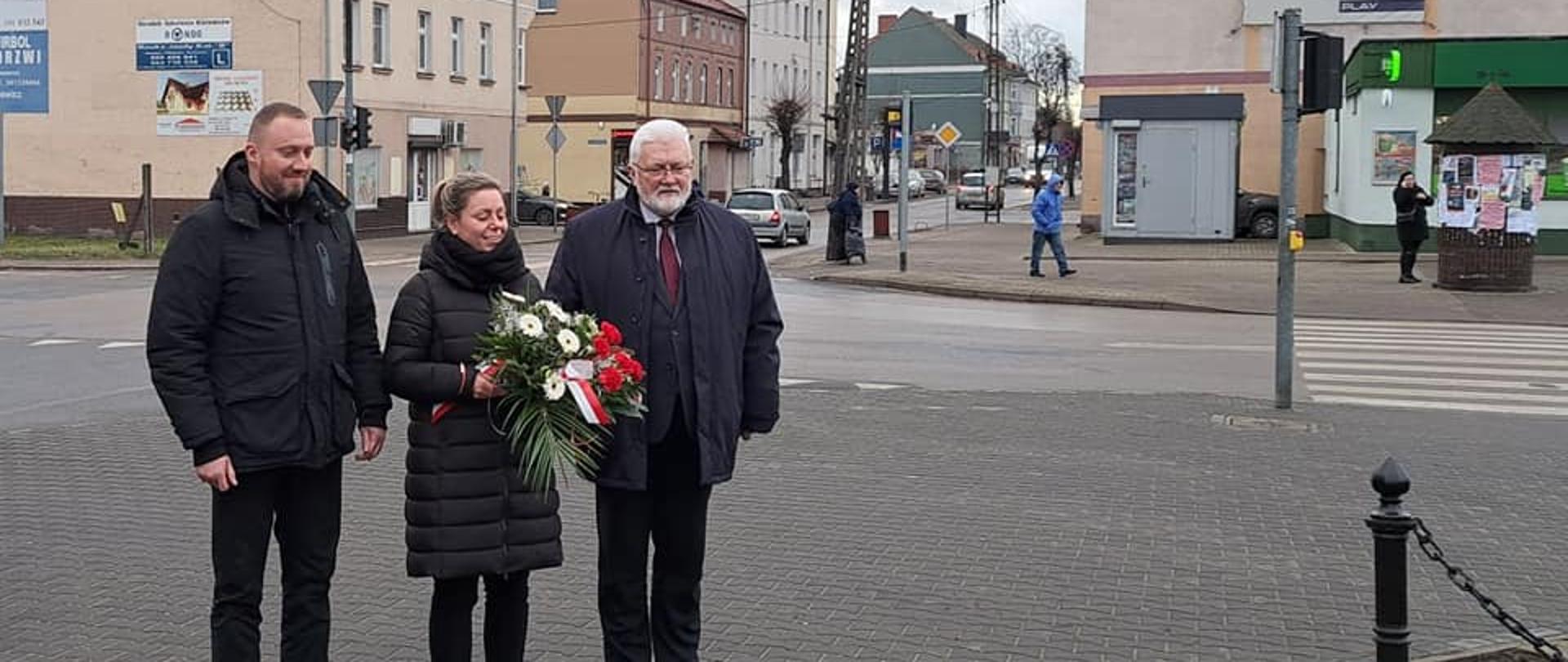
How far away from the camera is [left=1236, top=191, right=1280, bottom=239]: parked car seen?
39625 millimetres

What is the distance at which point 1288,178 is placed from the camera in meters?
13.3

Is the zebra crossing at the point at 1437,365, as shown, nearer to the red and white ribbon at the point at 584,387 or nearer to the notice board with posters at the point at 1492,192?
the notice board with posters at the point at 1492,192

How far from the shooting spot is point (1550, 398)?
46.7 feet

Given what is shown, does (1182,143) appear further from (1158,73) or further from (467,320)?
(467,320)

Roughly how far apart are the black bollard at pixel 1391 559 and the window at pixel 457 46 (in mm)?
44324

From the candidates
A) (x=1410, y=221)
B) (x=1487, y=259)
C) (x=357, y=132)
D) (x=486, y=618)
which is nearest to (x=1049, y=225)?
(x=1410, y=221)

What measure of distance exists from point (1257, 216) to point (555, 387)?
3673 centimetres

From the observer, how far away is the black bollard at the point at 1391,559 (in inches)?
198

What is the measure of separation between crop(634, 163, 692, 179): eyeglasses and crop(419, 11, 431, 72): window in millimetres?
42065

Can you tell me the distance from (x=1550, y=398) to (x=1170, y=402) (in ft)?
10.7

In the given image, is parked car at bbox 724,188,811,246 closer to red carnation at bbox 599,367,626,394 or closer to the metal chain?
the metal chain

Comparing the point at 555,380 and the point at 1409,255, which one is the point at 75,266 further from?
the point at 555,380

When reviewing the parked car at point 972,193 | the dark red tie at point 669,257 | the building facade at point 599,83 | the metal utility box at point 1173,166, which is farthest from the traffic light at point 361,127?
the parked car at point 972,193

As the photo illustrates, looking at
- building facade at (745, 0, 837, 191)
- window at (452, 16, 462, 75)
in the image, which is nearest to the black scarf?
window at (452, 16, 462, 75)
